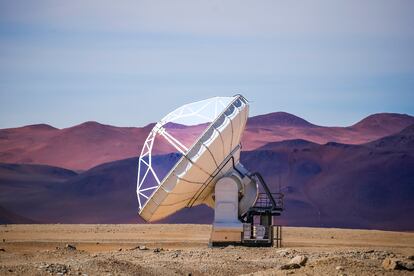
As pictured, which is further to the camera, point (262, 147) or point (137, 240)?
point (262, 147)

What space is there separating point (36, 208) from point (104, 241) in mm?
72216

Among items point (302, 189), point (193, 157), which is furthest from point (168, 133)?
point (302, 189)

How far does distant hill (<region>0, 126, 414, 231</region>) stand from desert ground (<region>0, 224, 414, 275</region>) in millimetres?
40731

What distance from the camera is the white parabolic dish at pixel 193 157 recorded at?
41.5m

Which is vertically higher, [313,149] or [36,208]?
[313,149]

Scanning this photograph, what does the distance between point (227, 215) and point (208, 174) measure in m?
2.69

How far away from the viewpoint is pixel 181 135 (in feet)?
140

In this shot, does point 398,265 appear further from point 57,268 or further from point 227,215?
point 227,215

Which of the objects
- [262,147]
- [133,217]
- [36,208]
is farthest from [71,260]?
[262,147]

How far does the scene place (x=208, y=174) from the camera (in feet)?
143

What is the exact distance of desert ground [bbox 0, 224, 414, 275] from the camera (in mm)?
30422

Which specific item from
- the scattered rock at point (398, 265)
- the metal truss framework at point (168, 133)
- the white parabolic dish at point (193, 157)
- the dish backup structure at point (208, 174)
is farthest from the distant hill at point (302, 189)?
the scattered rock at point (398, 265)

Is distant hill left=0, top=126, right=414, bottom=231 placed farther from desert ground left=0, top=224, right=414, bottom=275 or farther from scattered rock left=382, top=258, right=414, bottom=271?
scattered rock left=382, top=258, right=414, bottom=271

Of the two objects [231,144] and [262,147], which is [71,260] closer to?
[231,144]
